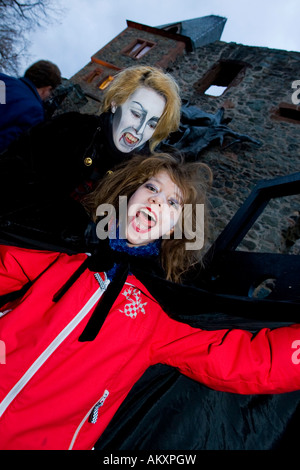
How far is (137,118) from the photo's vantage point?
2.14 meters

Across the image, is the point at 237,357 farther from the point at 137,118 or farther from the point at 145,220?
the point at 137,118

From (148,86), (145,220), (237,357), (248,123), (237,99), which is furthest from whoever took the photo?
(237,99)

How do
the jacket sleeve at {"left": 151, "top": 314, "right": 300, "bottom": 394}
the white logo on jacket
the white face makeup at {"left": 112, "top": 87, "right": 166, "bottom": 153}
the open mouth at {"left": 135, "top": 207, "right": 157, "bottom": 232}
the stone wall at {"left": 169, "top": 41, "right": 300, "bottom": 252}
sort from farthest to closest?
the stone wall at {"left": 169, "top": 41, "right": 300, "bottom": 252} → the white face makeup at {"left": 112, "top": 87, "right": 166, "bottom": 153} → the open mouth at {"left": 135, "top": 207, "right": 157, "bottom": 232} → the white logo on jacket → the jacket sleeve at {"left": 151, "top": 314, "right": 300, "bottom": 394}

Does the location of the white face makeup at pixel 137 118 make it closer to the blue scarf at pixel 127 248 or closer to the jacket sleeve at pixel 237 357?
the blue scarf at pixel 127 248

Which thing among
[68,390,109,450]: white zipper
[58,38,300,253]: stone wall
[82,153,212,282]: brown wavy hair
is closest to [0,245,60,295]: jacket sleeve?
[82,153,212,282]: brown wavy hair

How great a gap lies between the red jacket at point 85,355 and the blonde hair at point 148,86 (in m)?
1.49

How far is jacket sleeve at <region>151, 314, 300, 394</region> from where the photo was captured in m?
1.25

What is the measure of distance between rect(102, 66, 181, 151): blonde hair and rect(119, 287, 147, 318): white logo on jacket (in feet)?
4.98

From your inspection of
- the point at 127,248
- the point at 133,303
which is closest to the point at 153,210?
the point at 127,248

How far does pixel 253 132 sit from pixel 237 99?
1668 millimetres

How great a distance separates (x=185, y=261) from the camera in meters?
2.18

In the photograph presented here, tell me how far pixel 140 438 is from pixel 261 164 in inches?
260

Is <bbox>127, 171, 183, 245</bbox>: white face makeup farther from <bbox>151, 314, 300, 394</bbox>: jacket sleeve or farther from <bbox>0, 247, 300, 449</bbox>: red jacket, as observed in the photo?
<bbox>151, 314, 300, 394</bbox>: jacket sleeve
